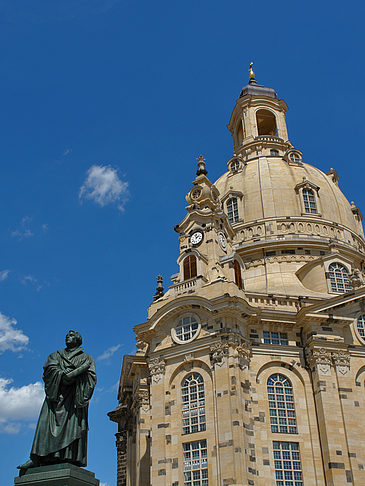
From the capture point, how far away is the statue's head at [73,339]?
42.0 ft

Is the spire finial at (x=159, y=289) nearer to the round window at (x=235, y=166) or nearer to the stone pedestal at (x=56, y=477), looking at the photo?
the round window at (x=235, y=166)

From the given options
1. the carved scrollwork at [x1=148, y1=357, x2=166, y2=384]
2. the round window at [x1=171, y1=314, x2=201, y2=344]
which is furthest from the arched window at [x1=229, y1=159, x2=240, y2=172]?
the carved scrollwork at [x1=148, y1=357, x2=166, y2=384]

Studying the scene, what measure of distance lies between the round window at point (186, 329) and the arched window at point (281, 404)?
19.7 feet

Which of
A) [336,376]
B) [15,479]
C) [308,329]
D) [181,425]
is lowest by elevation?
[15,479]

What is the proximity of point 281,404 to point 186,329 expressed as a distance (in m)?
8.03

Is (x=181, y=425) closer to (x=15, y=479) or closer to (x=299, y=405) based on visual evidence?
(x=299, y=405)

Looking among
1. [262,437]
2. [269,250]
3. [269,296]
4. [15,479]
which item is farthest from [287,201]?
[15,479]

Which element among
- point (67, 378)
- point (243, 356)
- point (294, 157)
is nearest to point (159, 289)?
point (243, 356)

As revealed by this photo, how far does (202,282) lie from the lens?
→ 132 feet

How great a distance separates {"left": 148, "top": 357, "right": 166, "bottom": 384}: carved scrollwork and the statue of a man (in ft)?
86.1

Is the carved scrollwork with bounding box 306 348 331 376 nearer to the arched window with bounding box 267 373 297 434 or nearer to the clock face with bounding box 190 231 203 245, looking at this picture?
the arched window with bounding box 267 373 297 434

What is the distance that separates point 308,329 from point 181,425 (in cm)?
1100

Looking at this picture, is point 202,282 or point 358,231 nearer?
point 202,282

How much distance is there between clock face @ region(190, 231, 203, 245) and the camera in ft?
144
